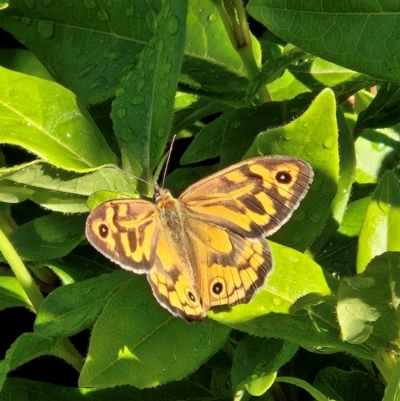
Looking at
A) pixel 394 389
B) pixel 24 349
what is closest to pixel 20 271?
pixel 24 349

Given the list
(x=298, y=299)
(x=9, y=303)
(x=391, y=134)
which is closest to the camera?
(x=298, y=299)

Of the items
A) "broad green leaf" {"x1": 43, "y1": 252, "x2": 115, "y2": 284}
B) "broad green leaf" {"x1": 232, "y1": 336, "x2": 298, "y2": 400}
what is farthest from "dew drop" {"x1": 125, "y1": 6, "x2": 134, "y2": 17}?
"broad green leaf" {"x1": 232, "y1": 336, "x2": 298, "y2": 400}

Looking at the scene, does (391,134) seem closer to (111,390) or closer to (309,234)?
(309,234)

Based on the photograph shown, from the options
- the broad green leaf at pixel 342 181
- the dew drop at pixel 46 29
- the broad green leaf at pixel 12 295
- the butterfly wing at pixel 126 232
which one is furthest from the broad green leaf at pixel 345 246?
the dew drop at pixel 46 29

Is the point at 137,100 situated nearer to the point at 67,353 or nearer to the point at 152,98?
the point at 152,98

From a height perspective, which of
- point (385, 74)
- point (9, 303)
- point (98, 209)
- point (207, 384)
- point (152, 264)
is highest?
point (385, 74)

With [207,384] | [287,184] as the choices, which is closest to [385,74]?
[287,184]
